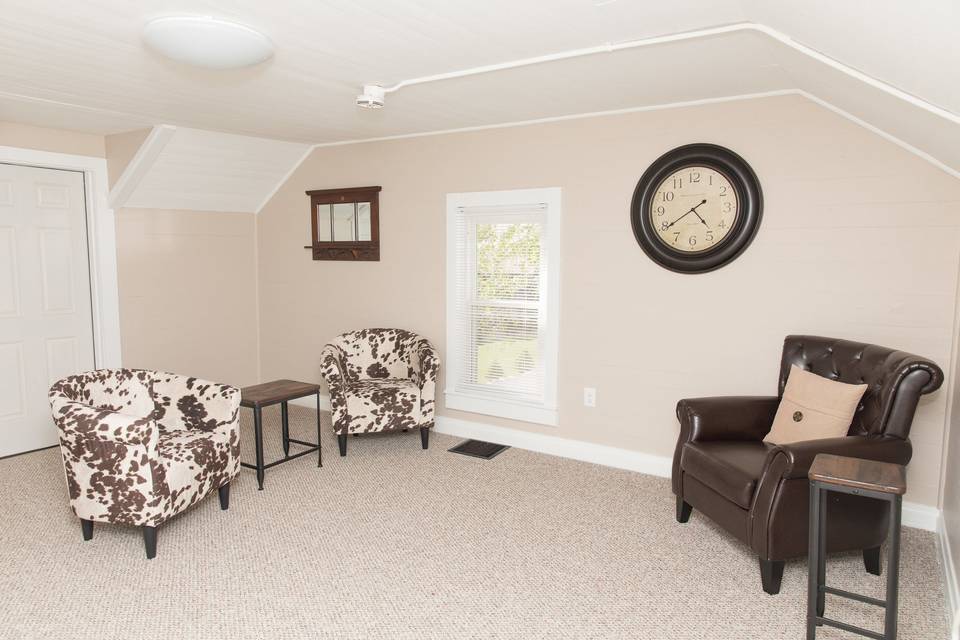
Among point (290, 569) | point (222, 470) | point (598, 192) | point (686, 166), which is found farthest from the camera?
point (598, 192)

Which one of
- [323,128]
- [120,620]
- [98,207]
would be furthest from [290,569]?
[98,207]

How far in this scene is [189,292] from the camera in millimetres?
5223

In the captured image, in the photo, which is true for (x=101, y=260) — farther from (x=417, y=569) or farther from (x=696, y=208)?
(x=696, y=208)

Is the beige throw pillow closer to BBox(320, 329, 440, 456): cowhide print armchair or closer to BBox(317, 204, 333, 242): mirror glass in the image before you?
BBox(320, 329, 440, 456): cowhide print armchair

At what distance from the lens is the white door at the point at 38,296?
13.9 feet

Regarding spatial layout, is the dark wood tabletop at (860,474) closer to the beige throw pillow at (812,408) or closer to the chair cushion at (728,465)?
the chair cushion at (728,465)

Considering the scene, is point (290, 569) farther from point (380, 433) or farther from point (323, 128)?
point (323, 128)

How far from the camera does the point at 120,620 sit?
244 centimetres

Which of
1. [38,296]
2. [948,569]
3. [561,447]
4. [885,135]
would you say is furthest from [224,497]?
[885,135]

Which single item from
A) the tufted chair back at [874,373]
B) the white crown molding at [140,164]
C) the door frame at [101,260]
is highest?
the white crown molding at [140,164]

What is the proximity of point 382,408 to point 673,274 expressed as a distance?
6.68ft

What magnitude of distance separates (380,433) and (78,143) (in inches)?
116

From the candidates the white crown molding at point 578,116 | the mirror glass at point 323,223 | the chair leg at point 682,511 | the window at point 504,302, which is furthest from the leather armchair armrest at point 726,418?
the mirror glass at point 323,223

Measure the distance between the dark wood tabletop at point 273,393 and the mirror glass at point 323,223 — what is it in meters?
1.52
